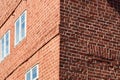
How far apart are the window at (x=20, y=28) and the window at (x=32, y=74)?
1685 millimetres

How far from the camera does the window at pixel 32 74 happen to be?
13117mm

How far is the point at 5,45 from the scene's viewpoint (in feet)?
57.3

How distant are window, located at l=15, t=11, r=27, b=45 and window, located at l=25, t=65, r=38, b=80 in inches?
66.3

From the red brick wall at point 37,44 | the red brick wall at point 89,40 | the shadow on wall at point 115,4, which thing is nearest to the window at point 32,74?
the red brick wall at point 37,44

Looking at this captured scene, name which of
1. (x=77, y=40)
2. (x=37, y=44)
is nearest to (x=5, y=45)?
(x=37, y=44)

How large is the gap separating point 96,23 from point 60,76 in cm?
212

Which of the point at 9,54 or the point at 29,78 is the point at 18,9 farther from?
the point at 29,78

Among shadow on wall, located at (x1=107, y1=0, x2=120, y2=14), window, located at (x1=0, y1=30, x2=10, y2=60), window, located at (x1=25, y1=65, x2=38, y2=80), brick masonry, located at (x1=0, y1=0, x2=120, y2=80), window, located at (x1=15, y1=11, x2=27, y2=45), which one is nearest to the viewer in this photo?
brick masonry, located at (x1=0, y1=0, x2=120, y2=80)

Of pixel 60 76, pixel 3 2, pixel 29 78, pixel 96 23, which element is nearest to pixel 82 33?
pixel 96 23

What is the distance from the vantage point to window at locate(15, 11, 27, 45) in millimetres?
15103

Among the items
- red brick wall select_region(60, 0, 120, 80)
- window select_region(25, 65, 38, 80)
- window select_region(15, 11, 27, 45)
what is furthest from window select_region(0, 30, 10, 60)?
red brick wall select_region(60, 0, 120, 80)

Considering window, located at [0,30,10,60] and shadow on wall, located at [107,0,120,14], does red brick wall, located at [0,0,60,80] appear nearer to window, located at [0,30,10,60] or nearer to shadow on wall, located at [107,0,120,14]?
window, located at [0,30,10,60]

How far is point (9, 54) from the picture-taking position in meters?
16.6

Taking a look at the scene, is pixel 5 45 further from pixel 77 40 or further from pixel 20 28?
pixel 77 40
